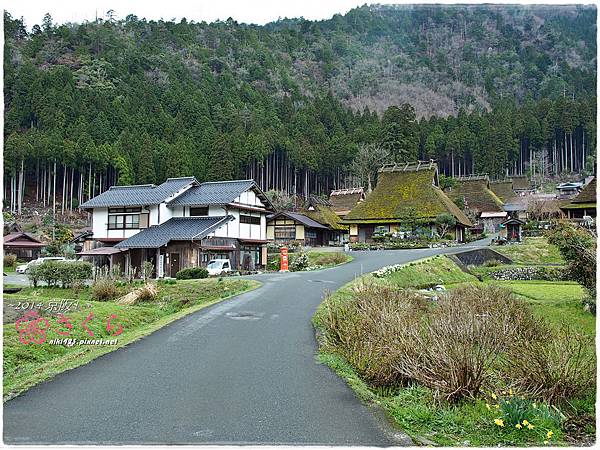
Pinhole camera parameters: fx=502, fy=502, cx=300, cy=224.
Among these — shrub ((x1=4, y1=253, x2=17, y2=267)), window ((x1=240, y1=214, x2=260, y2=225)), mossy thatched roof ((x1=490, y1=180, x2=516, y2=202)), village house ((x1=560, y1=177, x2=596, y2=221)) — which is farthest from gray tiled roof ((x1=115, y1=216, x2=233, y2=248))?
mossy thatched roof ((x1=490, y1=180, x2=516, y2=202))

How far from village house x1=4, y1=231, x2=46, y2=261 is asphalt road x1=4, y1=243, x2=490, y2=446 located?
3038 centimetres

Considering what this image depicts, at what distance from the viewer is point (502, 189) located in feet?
169

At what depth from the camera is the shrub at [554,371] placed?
5121 millimetres

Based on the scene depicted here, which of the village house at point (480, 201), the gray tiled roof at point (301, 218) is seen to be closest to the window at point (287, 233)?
the gray tiled roof at point (301, 218)

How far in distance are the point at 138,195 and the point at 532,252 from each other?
2166 centimetres

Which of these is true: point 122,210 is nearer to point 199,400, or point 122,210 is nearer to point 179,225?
point 179,225

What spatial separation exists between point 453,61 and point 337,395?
101601 mm

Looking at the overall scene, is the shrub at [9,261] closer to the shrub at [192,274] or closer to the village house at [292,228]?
the shrub at [192,274]

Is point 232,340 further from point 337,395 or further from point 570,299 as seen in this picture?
point 570,299

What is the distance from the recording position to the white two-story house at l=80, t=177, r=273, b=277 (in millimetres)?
25156

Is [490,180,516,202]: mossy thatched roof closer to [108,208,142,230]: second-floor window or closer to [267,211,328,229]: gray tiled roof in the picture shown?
[267,211,328,229]: gray tiled roof

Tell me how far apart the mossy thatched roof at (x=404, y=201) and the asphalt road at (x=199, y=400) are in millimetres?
27114

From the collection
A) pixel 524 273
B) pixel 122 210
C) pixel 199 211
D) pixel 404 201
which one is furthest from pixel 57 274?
pixel 404 201

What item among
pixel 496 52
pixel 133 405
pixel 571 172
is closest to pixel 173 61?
pixel 496 52
